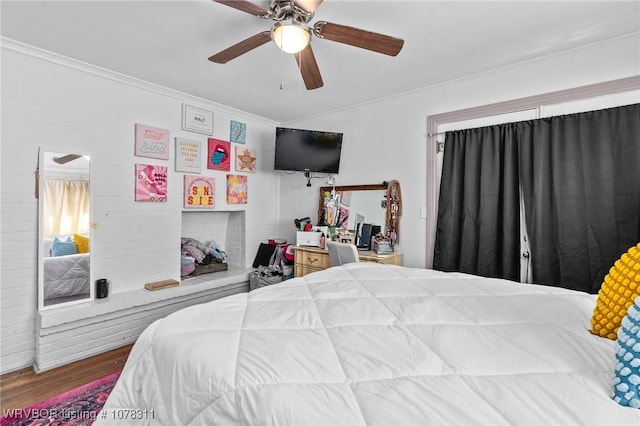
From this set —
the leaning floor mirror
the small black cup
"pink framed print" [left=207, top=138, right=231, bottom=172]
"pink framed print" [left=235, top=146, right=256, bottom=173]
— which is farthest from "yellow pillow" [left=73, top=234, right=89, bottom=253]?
"pink framed print" [left=235, top=146, right=256, bottom=173]

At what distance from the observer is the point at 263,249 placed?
4125 mm

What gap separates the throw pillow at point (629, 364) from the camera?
670 mm

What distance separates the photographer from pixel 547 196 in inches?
94.8

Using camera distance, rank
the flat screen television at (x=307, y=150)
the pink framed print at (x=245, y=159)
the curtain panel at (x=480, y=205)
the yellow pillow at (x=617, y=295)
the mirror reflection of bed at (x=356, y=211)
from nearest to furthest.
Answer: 1. the yellow pillow at (x=617, y=295)
2. the curtain panel at (x=480, y=205)
3. the mirror reflection of bed at (x=356, y=211)
4. the flat screen television at (x=307, y=150)
5. the pink framed print at (x=245, y=159)

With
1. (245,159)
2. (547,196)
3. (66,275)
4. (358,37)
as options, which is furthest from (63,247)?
(547,196)

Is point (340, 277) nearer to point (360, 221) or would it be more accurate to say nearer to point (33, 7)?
point (360, 221)

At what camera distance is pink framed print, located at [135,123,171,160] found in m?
2.99

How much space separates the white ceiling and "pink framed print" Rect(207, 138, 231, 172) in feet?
2.44

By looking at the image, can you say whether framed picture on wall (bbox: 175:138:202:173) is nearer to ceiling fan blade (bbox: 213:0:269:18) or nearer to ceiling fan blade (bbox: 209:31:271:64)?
ceiling fan blade (bbox: 209:31:271:64)

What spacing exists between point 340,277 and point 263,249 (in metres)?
2.52

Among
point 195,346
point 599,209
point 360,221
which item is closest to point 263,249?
point 360,221

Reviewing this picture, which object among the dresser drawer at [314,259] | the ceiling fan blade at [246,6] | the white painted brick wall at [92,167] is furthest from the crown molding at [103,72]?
the dresser drawer at [314,259]

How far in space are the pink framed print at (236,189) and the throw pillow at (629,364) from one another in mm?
3663

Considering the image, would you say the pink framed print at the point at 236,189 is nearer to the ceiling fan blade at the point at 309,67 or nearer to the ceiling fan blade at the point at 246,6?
the ceiling fan blade at the point at 309,67
